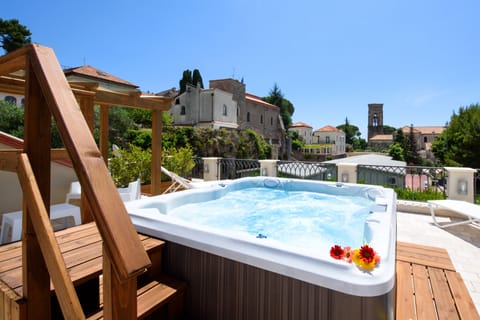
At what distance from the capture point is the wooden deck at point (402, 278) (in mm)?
1432

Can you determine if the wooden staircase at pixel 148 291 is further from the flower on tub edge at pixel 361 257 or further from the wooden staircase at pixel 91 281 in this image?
the flower on tub edge at pixel 361 257

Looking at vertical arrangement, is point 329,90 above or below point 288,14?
above

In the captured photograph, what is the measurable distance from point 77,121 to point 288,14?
9065mm

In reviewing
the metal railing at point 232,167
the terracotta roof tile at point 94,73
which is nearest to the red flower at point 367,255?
the metal railing at point 232,167

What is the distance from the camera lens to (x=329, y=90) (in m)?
31.2

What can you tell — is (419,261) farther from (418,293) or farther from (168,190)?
A: (168,190)

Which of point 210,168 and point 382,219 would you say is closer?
point 382,219

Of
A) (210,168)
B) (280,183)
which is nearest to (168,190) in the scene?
(210,168)

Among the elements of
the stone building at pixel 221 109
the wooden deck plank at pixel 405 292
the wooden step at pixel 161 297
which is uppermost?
the stone building at pixel 221 109

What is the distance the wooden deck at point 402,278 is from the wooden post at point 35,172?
3.4 inches

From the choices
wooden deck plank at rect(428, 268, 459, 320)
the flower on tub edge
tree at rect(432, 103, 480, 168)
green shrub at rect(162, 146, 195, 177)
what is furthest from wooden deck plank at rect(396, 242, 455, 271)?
tree at rect(432, 103, 480, 168)

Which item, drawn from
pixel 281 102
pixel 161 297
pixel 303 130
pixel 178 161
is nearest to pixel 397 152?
pixel 303 130

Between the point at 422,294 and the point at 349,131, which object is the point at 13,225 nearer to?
the point at 422,294

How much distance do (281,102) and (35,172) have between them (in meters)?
44.8
